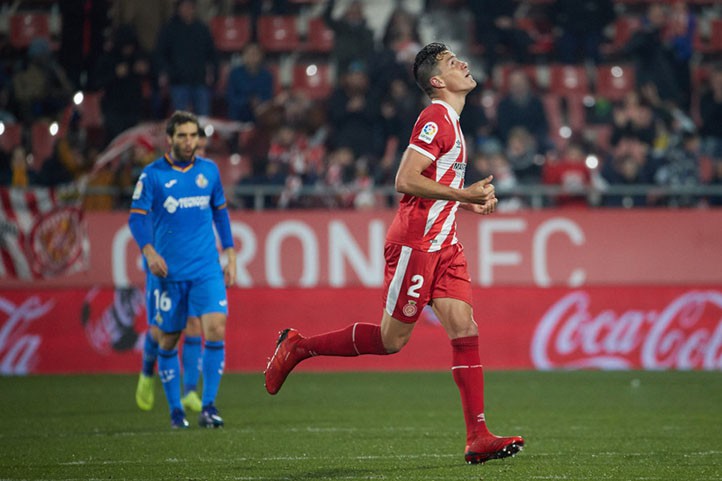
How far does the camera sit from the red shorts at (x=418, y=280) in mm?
Answer: 6840

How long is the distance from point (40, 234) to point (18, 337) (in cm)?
149

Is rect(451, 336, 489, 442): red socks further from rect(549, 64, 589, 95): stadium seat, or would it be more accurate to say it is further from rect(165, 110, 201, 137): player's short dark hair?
rect(549, 64, 589, 95): stadium seat

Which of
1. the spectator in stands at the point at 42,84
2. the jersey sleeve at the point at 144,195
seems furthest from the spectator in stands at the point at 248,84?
the jersey sleeve at the point at 144,195

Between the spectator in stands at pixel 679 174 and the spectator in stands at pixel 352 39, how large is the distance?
4759 millimetres

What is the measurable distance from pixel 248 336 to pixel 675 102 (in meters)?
7.79

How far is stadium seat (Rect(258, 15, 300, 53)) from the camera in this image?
19.8 m

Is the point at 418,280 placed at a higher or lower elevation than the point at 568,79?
lower

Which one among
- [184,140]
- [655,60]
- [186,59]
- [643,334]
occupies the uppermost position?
[186,59]

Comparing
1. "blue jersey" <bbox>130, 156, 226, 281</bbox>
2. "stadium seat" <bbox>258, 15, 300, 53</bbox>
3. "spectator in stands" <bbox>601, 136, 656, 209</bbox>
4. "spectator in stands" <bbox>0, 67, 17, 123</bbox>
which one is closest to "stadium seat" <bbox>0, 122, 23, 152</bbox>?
"spectator in stands" <bbox>0, 67, 17, 123</bbox>

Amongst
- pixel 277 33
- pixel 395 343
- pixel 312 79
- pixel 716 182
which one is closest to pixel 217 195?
pixel 395 343

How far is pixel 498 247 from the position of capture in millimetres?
15852

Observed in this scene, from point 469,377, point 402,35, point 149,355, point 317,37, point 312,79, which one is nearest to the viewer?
point 469,377

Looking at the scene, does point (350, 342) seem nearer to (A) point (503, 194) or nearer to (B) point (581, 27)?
(A) point (503, 194)

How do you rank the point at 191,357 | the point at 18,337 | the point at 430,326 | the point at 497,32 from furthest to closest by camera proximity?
the point at 497,32, the point at 430,326, the point at 18,337, the point at 191,357
